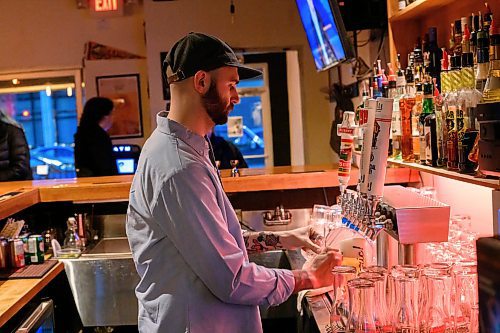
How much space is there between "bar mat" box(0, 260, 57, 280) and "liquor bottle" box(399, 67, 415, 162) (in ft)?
5.34

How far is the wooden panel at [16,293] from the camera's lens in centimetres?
238

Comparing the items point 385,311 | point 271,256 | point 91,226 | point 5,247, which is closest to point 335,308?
point 385,311

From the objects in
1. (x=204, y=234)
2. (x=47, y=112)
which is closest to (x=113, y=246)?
(x=204, y=234)

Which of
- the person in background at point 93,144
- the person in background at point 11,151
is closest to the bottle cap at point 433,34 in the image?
the person in background at point 11,151

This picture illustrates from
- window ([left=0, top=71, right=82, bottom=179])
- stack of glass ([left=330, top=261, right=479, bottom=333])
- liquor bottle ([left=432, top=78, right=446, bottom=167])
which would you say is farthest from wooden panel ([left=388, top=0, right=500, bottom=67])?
window ([left=0, top=71, right=82, bottom=179])

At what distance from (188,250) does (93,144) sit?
12.0 ft

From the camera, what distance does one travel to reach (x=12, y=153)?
4.64 m

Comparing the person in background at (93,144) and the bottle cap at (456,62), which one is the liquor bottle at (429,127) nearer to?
Answer: the bottle cap at (456,62)

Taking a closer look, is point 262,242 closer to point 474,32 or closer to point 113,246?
point 474,32

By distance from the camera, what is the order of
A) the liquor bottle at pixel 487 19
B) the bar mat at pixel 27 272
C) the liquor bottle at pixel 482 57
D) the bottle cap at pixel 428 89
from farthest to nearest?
the bar mat at pixel 27 272
the bottle cap at pixel 428 89
the liquor bottle at pixel 487 19
the liquor bottle at pixel 482 57

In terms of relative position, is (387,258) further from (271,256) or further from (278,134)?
(278,134)

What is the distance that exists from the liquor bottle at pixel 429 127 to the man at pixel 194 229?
1.44 feet

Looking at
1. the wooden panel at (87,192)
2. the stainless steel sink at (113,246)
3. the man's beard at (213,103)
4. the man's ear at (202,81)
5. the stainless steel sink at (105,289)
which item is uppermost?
the man's ear at (202,81)

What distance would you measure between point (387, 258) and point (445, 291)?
1.36 feet
